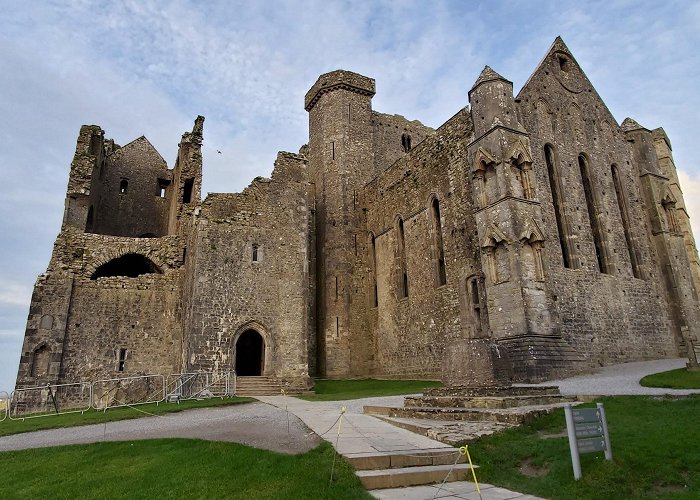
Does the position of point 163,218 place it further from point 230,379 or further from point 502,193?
point 502,193

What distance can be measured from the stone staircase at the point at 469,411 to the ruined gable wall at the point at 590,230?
Result: 8.09 m

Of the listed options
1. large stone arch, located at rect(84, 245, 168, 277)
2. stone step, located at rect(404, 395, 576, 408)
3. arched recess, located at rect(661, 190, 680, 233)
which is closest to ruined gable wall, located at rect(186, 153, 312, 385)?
large stone arch, located at rect(84, 245, 168, 277)

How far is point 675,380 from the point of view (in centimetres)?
1274

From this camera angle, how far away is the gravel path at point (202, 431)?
8234 mm

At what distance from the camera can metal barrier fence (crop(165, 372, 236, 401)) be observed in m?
17.8

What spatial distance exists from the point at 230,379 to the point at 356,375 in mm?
9697

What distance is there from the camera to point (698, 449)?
6.18 m

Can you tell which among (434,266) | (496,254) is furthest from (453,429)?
(434,266)

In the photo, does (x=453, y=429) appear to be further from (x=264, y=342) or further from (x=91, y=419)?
(x=264, y=342)

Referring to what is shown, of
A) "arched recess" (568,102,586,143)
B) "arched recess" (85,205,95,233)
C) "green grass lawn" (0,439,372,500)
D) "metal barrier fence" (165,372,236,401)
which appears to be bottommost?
"green grass lawn" (0,439,372,500)

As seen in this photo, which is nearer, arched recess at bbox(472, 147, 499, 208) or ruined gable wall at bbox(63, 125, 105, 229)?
arched recess at bbox(472, 147, 499, 208)

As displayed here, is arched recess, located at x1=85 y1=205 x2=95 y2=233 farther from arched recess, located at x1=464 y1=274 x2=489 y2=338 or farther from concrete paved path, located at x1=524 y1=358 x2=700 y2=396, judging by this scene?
concrete paved path, located at x1=524 y1=358 x2=700 y2=396

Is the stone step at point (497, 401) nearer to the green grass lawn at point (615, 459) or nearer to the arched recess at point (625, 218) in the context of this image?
the green grass lawn at point (615, 459)

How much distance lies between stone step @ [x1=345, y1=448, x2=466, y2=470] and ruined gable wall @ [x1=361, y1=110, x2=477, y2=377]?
45.9ft
